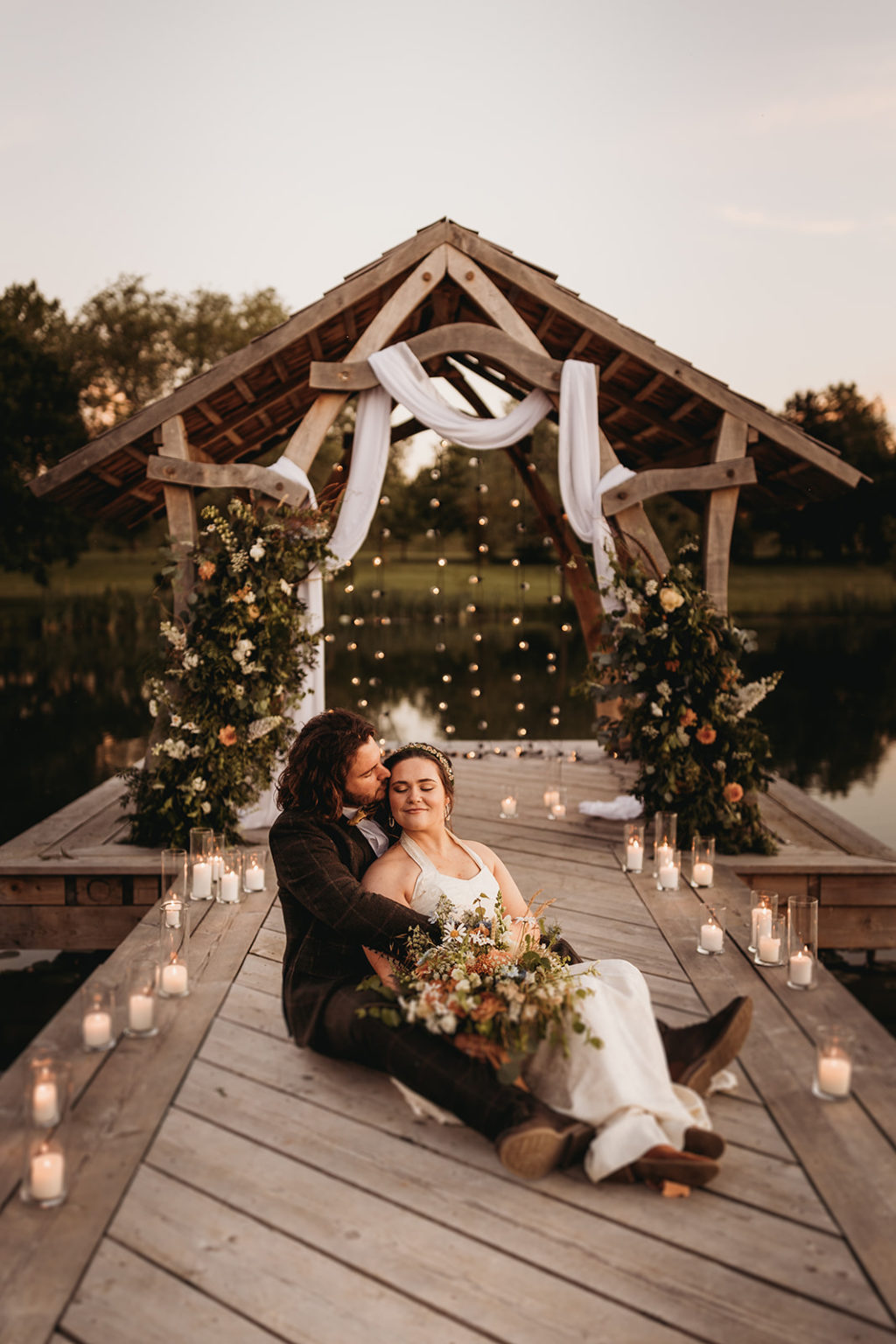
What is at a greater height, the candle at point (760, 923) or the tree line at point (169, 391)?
the tree line at point (169, 391)

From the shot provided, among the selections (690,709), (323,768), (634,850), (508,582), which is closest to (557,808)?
(690,709)

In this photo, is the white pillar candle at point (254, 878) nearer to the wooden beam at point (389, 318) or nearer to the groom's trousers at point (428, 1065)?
the groom's trousers at point (428, 1065)

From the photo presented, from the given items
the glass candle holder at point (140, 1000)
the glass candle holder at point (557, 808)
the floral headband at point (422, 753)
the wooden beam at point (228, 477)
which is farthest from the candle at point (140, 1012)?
the glass candle holder at point (557, 808)

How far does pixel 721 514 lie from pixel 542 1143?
4.58 meters

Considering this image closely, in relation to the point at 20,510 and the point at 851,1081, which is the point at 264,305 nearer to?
the point at 20,510

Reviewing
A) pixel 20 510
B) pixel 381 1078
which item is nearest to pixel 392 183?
pixel 20 510

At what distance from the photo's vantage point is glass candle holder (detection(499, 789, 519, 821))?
6.88 metres

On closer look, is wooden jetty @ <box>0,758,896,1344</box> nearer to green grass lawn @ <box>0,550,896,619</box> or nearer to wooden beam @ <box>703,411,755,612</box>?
wooden beam @ <box>703,411,755,612</box>

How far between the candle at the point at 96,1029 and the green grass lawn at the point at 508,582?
870 inches

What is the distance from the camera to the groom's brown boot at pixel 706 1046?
2.93 metres

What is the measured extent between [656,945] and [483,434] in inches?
131

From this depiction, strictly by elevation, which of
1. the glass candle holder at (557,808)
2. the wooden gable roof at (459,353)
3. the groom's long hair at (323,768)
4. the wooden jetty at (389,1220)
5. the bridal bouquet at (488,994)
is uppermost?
the wooden gable roof at (459,353)

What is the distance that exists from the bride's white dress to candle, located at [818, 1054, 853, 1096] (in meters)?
0.40

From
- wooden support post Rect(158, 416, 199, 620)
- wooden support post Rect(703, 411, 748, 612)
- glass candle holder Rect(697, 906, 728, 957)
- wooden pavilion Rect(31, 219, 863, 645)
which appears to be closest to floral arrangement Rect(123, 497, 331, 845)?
wooden support post Rect(158, 416, 199, 620)
